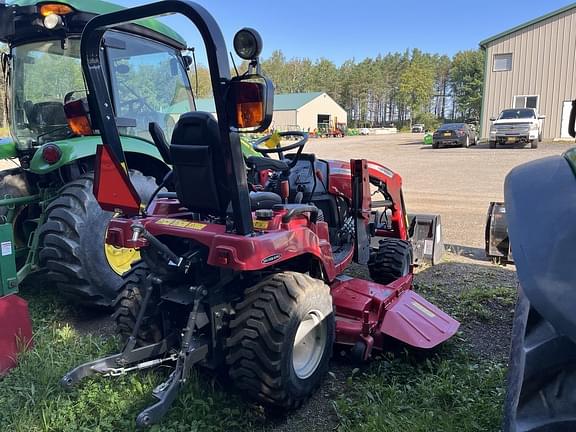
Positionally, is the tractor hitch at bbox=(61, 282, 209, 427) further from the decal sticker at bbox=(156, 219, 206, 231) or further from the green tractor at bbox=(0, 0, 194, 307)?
the green tractor at bbox=(0, 0, 194, 307)

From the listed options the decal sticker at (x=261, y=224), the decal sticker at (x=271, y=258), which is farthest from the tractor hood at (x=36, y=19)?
the decal sticker at (x=271, y=258)

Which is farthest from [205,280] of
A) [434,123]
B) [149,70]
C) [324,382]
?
[434,123]

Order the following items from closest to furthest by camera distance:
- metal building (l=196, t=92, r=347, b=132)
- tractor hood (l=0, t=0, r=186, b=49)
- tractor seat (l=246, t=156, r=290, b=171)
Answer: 1. tractor seat (l=246, t=156, r=290, b=171)
2. tractor hood (l=0, t=0, r=186, b=49)
3. metal building (l=196, t=92, r=347, b=132)

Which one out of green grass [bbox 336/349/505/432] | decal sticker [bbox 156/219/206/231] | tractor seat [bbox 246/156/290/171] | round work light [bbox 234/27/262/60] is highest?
round work light [bbox 234/27/262/60]

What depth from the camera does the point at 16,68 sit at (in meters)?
4.63

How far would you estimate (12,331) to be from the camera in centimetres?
324

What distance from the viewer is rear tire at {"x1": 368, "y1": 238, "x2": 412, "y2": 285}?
4.42 m

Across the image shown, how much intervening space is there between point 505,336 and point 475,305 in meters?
0.51

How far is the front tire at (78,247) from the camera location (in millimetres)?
3713

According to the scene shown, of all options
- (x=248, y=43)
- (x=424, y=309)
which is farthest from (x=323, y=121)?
(x=248, y=43)

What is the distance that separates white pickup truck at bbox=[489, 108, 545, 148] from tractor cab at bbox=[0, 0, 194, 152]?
17711 millimetres

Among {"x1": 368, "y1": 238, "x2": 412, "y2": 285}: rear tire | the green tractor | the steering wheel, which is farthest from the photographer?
{"x1": 368, "y1": 238, "x2": 412, "y2": 285}: rear tire

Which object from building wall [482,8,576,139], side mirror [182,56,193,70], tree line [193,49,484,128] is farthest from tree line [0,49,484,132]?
side mirror [182,56,193,70]

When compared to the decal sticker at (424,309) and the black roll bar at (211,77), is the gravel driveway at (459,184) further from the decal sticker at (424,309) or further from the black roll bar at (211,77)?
the black roll bar at (211,77)
